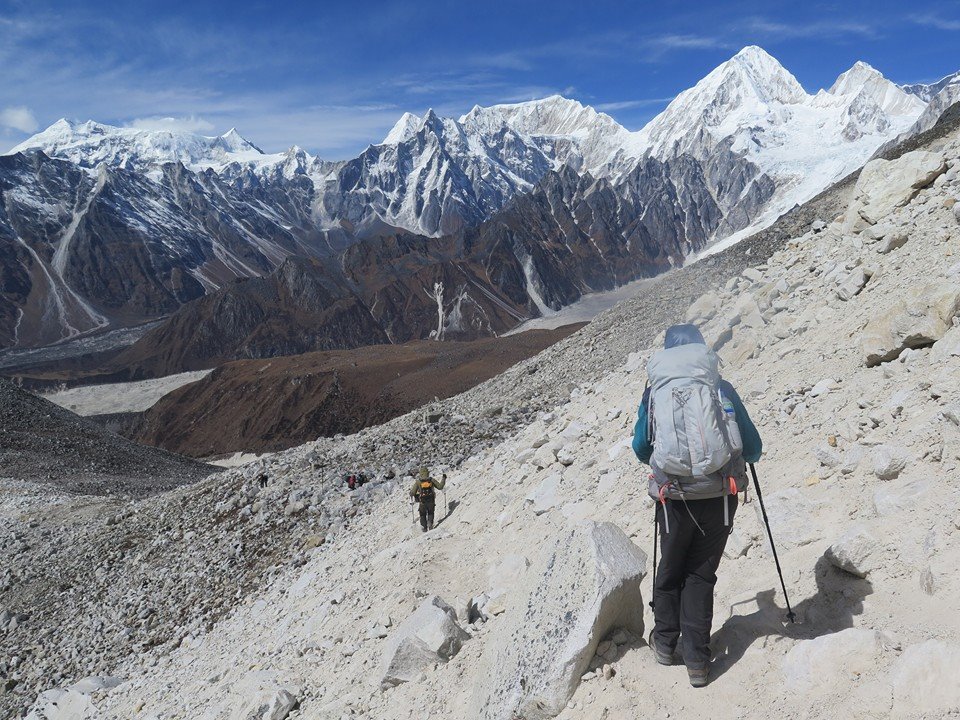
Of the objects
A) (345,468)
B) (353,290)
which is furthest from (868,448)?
(353,290)

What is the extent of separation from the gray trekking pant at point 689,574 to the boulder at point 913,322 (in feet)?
12.6

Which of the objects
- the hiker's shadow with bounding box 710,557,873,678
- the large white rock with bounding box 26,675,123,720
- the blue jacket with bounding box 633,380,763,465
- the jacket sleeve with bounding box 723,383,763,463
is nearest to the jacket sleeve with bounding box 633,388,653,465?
the blue jacket with bounding box 633,380,763,465

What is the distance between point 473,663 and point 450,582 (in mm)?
2718

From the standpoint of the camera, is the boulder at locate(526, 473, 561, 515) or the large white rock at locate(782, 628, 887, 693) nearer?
the large white rock at locate(782, 628, 887, 693)

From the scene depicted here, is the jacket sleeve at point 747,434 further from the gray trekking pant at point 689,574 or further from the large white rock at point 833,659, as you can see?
the large white rock at point 833,659

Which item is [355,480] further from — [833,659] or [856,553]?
[833,659]

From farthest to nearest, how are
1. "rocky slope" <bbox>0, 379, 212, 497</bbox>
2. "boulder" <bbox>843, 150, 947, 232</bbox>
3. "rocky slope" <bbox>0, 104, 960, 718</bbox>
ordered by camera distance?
"rocky slope" <bbox>0, 379, 212, 497</bbox>, "boulder" <bbox>843, 150, 947, 232</bbox>, "rocky slope" <bbox>0, 104, 960, 718</bbox>

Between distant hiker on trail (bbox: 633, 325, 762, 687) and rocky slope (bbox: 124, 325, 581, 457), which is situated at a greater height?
distant hiker on trail (bbox: 633, 325, 762, 687)

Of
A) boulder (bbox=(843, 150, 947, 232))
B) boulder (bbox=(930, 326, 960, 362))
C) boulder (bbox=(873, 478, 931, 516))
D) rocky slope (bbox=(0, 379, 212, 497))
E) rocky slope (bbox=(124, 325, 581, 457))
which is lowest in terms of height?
rocky slope (bbox=(124, 325, 581, 457))

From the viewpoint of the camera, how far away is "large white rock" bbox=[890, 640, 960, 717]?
10.2ft

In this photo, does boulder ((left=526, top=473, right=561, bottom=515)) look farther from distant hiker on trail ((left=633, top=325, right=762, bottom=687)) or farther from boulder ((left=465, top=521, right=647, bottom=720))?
distant hiker on trail ((left=633, top=325, right=762, bottom=687))

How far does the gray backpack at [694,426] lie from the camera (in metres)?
3.96

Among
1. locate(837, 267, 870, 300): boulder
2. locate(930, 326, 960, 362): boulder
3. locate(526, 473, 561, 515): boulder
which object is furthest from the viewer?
locate(837, 267, 870, 300): boulder

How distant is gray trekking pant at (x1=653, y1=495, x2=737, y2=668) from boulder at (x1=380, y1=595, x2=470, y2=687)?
205cm
